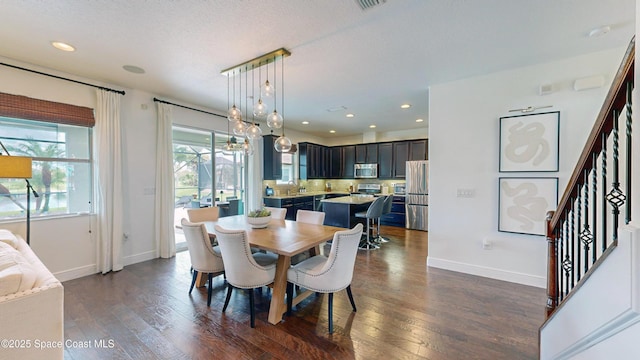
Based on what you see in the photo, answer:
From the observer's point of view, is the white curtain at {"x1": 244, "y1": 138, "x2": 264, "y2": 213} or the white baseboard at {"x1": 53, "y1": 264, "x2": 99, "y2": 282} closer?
the white baseboard at {"x1": 53, "y1": 264, "x2": 99, "y2": 282}

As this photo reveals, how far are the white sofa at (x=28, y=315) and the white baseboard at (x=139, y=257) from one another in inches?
111

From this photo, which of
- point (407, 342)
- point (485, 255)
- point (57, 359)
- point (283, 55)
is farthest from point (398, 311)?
point (283, 55)

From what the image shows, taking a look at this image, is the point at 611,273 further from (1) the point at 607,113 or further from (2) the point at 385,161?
(2) the point at 385,161

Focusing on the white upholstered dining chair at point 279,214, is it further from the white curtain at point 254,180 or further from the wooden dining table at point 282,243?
the white curtain at point 254,180

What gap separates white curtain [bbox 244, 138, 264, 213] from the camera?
228 inches

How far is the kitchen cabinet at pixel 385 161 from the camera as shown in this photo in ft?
23.8

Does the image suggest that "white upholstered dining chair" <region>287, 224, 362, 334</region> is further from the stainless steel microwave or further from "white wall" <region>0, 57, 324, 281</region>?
the stainless steel microwave

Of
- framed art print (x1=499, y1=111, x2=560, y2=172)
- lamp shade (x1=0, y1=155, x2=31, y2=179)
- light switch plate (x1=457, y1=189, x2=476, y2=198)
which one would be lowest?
light switch plate (x1=457, y1=189, x2=476, y2=198)

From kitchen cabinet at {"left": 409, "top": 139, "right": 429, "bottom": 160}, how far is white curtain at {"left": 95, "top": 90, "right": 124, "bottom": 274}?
6.40 meters

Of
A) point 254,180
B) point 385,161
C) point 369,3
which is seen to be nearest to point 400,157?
point 385,161

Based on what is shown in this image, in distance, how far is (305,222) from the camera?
11.1ft

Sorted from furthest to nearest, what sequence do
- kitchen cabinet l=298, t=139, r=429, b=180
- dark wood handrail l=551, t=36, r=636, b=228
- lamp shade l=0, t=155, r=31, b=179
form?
1. kitchen cabinet l=298, t=139, r=429, b=180
2. lamp shade l=0, t=155, r=31, b=179
3. dark wood handrail l=551, t=36, r=636, b=228

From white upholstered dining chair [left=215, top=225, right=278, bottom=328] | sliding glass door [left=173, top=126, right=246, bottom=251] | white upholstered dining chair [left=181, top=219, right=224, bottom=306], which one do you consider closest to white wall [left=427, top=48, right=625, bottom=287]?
white upholstered dining chair [left=215, top=225, right=278, bottom=328]

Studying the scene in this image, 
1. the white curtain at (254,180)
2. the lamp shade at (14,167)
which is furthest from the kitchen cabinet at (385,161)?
the lamp shade at (14,167)
